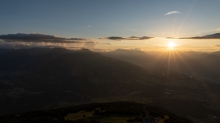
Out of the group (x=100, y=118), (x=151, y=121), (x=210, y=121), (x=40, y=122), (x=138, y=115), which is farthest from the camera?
(x=210, y=121)

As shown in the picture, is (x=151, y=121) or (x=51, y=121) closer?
(x=151, y=121)

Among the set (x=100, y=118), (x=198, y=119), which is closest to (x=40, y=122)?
(x=100, y=118)

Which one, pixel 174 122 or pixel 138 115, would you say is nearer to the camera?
pixel 174 122

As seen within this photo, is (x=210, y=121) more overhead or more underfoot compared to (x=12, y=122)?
more underfoot

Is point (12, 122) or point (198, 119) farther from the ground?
point (12, 122)

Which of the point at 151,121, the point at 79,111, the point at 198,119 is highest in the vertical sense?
the point at 151,121

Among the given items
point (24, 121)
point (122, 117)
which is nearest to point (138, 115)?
point (122, 117)

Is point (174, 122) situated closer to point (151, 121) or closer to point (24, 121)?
point (151, 121)

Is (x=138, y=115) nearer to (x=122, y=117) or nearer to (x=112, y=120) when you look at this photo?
(x=122, y=117)

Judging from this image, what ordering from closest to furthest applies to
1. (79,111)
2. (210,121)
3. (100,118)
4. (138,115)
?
(100,118), (138,115), (79,111), (210,121)
